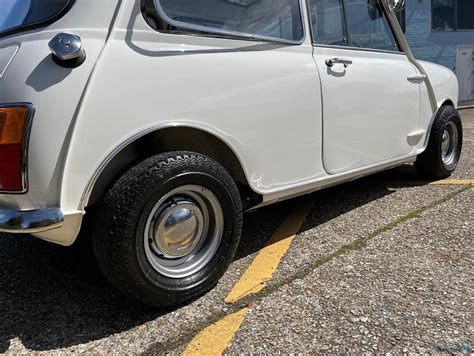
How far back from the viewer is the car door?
296 centimetres

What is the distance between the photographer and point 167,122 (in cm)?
212

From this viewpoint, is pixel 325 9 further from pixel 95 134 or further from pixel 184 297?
pixel 184 297

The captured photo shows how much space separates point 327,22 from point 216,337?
2.21 metres

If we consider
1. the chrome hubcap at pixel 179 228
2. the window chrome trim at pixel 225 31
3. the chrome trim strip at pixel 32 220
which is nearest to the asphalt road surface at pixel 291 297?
the chrome hubcap at pixel 179 228

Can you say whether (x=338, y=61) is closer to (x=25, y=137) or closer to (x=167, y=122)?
(x=167, y=122)

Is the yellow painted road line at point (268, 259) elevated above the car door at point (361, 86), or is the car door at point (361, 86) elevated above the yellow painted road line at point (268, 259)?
the car door at point (361, 86)

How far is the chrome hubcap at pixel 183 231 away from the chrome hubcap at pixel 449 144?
121 inches

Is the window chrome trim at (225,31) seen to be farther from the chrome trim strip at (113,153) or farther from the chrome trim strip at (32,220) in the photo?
the chrome trim strip at (32,220)

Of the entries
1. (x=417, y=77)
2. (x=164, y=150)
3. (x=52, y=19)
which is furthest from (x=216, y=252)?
(x=417, y=77)

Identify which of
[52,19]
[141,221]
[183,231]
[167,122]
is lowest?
[183,231]

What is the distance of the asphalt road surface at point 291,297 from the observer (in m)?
2.01

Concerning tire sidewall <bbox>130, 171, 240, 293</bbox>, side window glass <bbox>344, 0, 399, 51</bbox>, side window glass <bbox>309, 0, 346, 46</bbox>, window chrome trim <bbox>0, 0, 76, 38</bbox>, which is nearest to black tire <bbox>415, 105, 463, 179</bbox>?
side window glass <bbox>344, 0, 399, 51</bbox>

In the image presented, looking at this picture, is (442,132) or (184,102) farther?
(442,132)

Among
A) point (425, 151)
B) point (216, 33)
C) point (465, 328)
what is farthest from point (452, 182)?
point (216, 33)
